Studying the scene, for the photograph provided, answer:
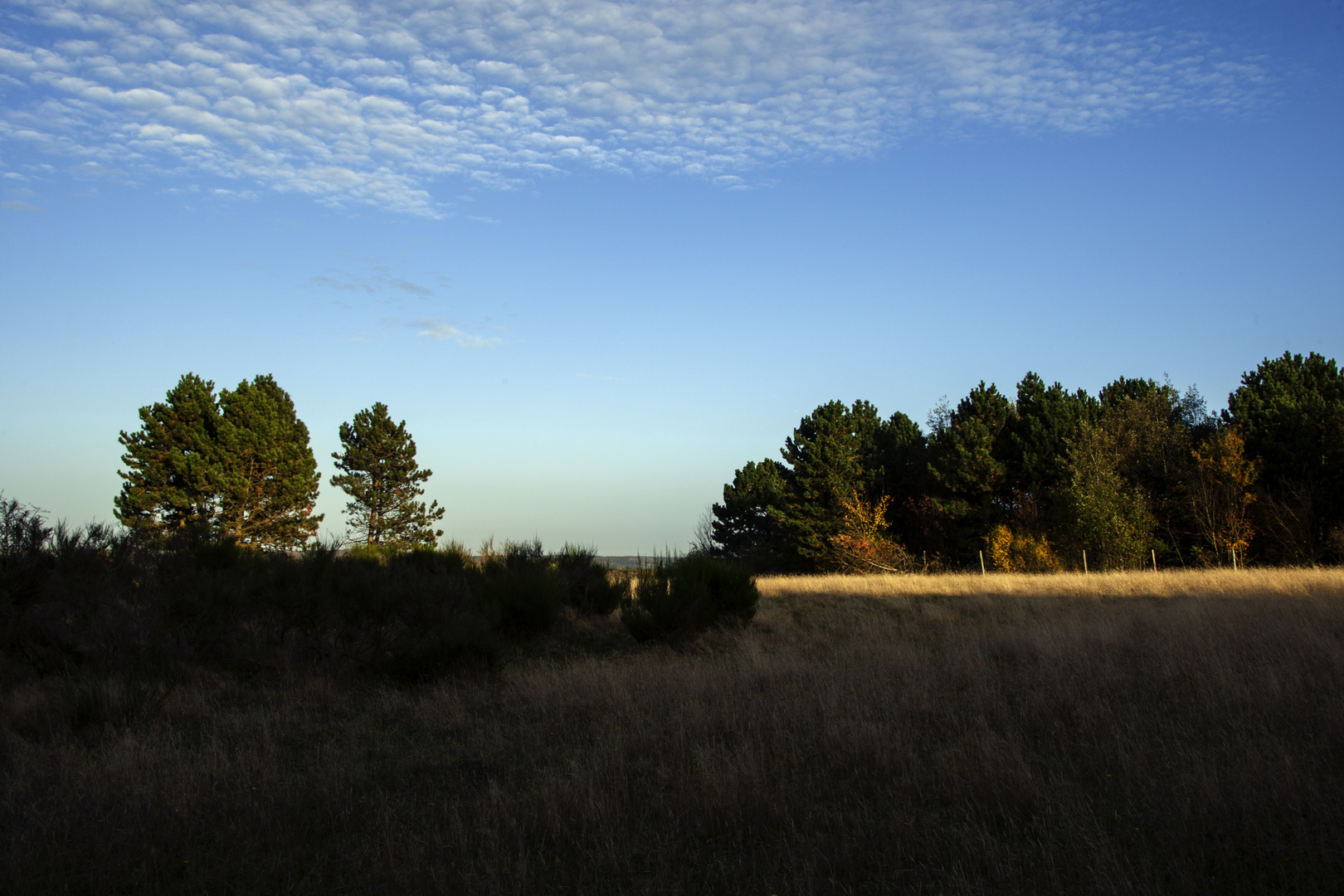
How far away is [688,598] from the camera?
12016mm

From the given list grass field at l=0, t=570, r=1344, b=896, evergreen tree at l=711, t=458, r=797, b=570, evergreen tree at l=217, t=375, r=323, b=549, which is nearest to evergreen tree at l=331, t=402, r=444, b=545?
evergreen tree at l=217, t=375, r=323, b=549

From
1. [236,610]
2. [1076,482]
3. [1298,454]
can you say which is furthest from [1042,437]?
[236,610]

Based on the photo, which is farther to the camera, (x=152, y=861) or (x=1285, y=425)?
(x=1285, y=425)

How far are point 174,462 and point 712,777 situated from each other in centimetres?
3458

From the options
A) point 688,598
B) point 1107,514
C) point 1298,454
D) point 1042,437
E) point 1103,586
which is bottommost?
point 1103,586

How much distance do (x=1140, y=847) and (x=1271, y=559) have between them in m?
36.5

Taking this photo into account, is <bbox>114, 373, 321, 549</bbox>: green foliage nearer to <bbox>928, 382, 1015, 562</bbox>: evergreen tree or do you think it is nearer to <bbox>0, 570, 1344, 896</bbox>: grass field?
<bbox>0, 570, 1344, 896</bbox>: grass field

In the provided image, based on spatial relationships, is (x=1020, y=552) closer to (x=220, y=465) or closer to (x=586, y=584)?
(x=586, y=584)

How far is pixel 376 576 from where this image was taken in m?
9.96

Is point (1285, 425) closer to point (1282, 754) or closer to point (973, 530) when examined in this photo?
point (973, 530)

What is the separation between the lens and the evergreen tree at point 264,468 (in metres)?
33.0

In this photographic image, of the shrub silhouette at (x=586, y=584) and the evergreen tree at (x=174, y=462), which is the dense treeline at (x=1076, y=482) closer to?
the shrub silhouette at (x=586, y=584)

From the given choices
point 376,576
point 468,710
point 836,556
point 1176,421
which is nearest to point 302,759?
point 468,710

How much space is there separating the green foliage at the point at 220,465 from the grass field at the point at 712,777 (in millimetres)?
26508
